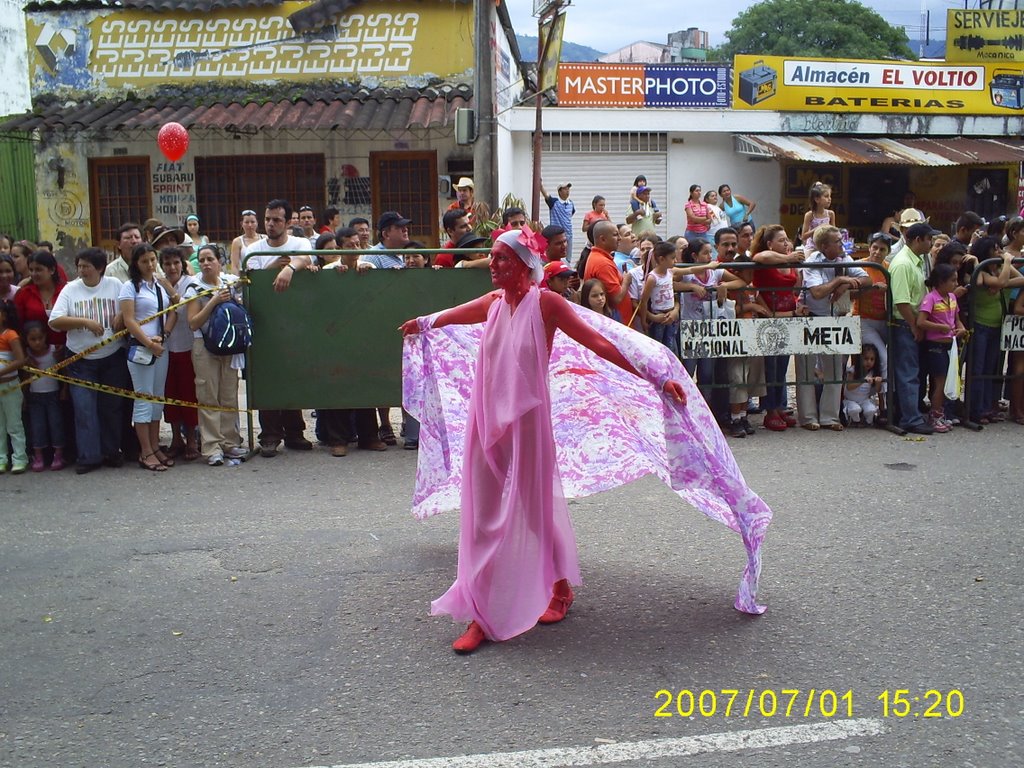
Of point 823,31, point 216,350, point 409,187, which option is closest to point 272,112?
point 409,187

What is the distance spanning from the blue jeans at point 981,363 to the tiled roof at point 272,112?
7945 millimetres

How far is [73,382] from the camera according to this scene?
828 cm

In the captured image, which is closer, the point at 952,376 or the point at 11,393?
the point at 11,393

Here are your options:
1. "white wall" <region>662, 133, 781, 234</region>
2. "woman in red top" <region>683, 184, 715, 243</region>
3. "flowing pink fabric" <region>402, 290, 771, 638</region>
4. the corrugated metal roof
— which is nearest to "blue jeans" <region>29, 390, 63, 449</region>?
"flowing pink fabric" <region>402, 290, 771, 638</region>

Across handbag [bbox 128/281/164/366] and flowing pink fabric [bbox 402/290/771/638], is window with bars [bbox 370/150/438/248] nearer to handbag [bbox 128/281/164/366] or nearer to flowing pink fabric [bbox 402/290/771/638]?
handbag [bbox 128/281/164/366]

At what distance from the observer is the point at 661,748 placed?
3797 mm

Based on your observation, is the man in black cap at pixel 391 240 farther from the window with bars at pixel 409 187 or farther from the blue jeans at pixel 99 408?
the window with bars at pixel 409 187

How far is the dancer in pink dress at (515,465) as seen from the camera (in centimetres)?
482

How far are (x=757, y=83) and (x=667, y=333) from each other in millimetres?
14741

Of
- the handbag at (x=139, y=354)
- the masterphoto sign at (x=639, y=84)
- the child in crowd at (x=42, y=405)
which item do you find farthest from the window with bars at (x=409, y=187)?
the child in crowd at (x=42, y=405)

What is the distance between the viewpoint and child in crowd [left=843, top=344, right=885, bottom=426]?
31.6ft

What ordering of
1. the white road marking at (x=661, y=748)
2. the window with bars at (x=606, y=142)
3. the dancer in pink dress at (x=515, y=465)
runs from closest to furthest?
1. the white road marking at (x=661, y=748)
2. the dancer in pink dress at (x=515, y=465)
3. the window with bars at (x=606, y=142)

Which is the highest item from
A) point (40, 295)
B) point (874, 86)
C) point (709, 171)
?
point (874, 86)

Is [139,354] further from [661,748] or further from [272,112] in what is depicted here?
[272,112]
